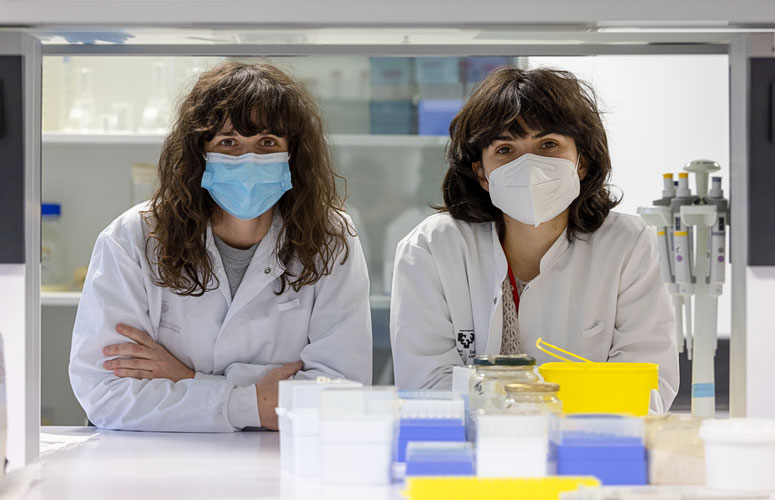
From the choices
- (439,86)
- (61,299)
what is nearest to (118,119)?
(61,299)

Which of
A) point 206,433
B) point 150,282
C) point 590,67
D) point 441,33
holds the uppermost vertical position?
point 590,67

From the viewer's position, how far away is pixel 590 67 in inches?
112

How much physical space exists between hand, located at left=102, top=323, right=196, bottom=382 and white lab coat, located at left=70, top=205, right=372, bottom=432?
0.02m

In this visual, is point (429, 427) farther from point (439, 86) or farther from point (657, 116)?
point (439, 86)

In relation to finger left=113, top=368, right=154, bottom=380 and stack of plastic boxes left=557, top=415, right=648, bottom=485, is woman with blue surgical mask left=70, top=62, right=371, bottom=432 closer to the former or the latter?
finger left=113, top=368, right=154, bottom=380

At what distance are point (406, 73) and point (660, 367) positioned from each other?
87.3 inches

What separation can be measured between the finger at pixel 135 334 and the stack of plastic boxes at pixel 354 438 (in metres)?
0.90

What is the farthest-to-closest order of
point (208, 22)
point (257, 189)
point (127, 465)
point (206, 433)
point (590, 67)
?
point (590, 67), point (257, 189), point (206, 433), point (127, 465), point (208, 22)

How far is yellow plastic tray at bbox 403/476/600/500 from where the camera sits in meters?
0.92

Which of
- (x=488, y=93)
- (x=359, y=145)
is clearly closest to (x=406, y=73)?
(x=359, y=145)

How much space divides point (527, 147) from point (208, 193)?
0.77 meters

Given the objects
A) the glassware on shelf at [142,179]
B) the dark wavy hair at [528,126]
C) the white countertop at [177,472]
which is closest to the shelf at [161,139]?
the glassware on shelf at [142,179]

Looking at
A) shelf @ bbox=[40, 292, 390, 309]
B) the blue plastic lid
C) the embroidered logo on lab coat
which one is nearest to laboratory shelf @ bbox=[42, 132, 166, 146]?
the blue plastic lid

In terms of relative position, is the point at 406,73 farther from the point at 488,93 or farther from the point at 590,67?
the point at 488,93
